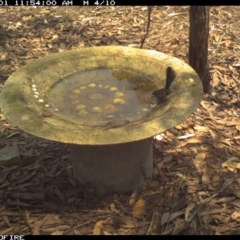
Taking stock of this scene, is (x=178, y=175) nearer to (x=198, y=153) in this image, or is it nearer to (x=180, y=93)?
(x=198, y=153)

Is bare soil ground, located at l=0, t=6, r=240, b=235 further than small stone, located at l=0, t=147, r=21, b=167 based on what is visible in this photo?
No

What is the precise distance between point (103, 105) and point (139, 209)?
0.72 metres

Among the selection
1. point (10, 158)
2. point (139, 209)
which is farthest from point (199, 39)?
point (10, 158)

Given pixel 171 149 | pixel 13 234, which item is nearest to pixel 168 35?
pixel 171 149

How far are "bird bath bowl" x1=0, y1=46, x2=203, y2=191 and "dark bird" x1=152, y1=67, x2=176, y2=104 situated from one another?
38 millimetres

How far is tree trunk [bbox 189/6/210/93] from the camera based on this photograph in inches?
150

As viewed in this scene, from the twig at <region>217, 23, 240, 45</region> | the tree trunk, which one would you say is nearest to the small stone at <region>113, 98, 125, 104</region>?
the tree trunk

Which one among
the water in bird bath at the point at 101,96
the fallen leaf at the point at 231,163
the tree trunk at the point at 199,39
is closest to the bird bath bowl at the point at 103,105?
the water in bird bath at the point at 101,96

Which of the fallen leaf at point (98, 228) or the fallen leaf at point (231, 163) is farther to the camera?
the fallen leaf at point (231, 163)

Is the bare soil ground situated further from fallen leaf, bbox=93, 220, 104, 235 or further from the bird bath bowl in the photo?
the bird bath bowl

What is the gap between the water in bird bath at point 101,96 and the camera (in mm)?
2889

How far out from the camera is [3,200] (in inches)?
121

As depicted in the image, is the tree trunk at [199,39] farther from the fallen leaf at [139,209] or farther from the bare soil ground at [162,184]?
the fallen leaf at [139,209]

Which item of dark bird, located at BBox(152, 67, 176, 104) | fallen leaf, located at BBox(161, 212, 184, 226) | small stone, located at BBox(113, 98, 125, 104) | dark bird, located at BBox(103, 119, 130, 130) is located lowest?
fallen leaf, located at BBox(161, 212, 184, 226)
